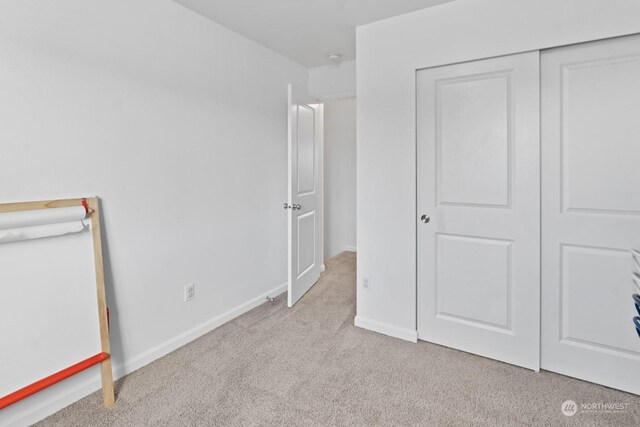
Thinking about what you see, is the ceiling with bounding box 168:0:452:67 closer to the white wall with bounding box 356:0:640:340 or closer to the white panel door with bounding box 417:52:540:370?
the white wall with bounding box 356:0:640:340

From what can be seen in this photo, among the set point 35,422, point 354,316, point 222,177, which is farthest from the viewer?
point 354,316

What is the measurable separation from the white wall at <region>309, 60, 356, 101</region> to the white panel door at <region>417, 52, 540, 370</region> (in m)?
1.19

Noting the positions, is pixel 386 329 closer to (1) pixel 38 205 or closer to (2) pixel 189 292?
(2) pixel 189 292

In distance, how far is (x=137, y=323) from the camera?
2150 mm

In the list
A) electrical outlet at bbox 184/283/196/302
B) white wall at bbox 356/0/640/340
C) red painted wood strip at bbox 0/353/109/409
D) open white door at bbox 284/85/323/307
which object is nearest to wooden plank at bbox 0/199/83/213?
red painted wood strip at bbox 0/353/109/409

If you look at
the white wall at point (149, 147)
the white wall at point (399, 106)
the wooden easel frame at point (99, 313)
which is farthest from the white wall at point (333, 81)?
the wooden easel frame at point (99, 313)

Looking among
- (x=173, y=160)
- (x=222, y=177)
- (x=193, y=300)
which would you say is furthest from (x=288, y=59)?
(x=193, y=300)

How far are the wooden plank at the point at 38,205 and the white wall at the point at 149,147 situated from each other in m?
0.06

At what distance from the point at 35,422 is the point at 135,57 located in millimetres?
2035

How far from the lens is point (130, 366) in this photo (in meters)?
2.10

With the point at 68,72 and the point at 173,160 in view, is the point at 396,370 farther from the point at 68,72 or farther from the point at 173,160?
the point at 68,72

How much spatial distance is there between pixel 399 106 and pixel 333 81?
1336mm

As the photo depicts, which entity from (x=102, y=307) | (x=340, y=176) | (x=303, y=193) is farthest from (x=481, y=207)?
(x=340, y=176)

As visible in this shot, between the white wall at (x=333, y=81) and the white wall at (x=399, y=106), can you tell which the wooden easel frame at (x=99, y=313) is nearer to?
the white wall at (x=399, y=106)
